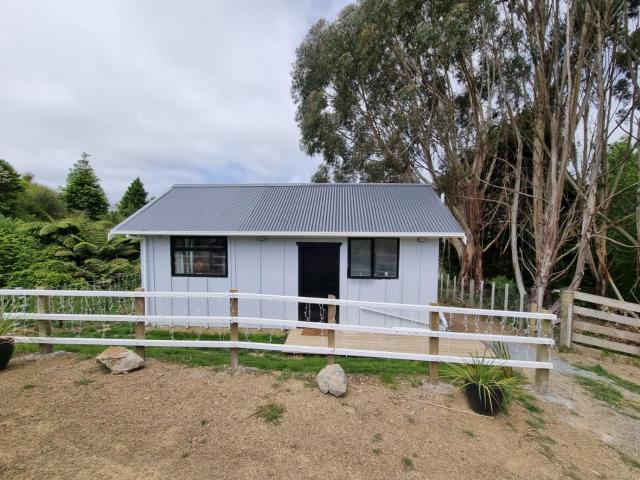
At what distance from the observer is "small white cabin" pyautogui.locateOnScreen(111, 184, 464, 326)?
22.4 ft

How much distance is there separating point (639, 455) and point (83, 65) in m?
16.5

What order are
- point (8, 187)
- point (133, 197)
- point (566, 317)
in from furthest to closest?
point (133, 197) < point (8, 187) < point (566, 317)

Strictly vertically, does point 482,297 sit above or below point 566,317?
below

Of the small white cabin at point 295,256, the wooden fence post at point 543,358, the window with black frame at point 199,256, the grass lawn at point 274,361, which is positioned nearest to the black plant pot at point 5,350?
the grass lawn at point 274,361

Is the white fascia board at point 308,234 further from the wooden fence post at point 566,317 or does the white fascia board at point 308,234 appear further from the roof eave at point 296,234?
the wooden fence post at point 566,317

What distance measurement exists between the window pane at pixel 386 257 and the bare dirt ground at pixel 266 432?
11.2 ft

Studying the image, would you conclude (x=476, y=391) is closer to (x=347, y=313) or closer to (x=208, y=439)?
(x=208, y=439)

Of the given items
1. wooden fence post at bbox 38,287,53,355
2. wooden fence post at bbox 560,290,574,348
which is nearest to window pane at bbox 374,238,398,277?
wooden fence post at bbox 560,290,574,348

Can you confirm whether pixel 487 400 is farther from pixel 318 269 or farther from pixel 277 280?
pixel 277 280

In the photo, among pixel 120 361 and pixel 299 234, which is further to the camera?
pixel 299 234

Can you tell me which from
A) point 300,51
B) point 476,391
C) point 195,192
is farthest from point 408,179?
point 476,391

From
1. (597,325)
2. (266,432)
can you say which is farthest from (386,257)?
(266,432)

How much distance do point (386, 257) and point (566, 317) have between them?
3.83 metres

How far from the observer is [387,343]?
581 centimetres
